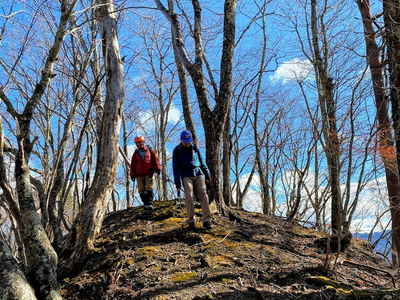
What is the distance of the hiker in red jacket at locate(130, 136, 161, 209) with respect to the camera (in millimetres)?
6133

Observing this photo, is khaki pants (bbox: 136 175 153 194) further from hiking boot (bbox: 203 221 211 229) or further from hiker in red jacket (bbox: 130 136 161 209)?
hiking boot (bbox: 203 221 211 229)

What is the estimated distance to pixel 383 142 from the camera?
5.42m

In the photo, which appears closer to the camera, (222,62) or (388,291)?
(388,291)

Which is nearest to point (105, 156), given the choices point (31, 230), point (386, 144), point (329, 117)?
point (31, 230)

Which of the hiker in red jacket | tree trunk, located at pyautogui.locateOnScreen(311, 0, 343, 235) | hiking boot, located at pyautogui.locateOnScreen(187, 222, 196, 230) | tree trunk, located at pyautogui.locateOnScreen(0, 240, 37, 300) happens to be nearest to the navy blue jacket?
hiking boot, located at pyautogui.locateOnScreen(187, 222, 196, 230)

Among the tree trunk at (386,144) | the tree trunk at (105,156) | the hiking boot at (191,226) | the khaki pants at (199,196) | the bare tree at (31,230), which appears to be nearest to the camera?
the bare tree at (31,230)

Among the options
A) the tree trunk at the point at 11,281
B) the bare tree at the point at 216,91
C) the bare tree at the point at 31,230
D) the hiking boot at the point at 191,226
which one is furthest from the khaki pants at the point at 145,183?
the tree trunk at the point at 11,281

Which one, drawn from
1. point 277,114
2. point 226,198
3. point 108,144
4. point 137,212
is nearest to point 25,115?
point 108,144

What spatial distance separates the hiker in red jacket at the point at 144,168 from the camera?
241 inches

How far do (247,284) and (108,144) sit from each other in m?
2.95

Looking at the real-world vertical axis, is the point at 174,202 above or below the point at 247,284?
above

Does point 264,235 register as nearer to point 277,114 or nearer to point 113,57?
point 113,57

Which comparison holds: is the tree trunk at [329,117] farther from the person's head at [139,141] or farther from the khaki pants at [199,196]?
the person's head at [139,141]

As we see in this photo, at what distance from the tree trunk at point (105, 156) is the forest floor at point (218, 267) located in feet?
0.98
